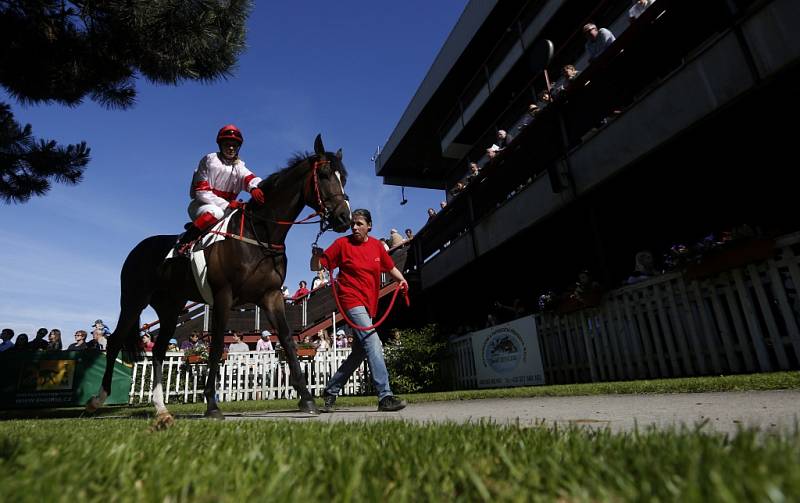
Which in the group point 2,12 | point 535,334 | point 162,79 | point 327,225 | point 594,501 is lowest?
point 594,501

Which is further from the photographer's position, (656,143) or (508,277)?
(508,277)

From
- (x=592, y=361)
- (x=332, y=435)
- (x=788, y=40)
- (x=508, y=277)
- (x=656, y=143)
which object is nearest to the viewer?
(x=332, y=435)

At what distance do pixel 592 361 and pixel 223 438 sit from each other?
24.5 feet

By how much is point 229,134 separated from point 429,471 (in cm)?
572

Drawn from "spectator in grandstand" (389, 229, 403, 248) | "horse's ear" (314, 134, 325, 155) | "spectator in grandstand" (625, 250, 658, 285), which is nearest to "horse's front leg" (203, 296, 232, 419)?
"horse's ear" (314, 134, 325, 155)

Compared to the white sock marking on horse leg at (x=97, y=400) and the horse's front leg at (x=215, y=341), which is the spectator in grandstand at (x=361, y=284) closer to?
the horse's front leg at (x=215, y=341)

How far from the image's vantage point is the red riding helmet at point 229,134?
19.5ft

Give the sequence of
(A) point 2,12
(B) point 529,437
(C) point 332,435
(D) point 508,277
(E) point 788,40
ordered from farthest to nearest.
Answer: (D) point 508,277, (A) point 2,12, (E) point 788,40, (C) point 332,435, (B) point 529,437

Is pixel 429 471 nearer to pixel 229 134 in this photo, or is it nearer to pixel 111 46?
pixel 229 134

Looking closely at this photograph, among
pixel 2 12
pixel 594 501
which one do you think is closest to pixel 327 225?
pixel 594 501

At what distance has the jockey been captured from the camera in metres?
5.68

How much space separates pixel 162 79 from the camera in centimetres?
752

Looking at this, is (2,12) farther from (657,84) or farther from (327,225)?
(657,84)

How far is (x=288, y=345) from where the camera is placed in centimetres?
562
